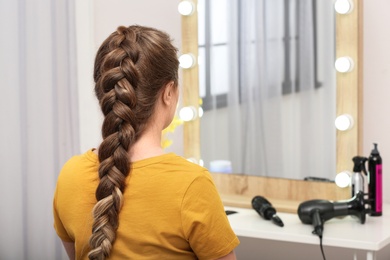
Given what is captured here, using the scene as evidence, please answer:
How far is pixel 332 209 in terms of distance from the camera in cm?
192

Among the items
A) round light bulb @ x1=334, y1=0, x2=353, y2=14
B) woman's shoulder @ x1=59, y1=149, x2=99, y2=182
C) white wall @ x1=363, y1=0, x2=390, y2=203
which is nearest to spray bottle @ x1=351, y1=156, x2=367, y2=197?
white wall @ x1=363, y1=0, x2=390, y2=203

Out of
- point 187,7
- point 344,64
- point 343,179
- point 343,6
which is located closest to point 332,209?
point 343,179

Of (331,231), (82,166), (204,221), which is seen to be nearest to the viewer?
(204,221)

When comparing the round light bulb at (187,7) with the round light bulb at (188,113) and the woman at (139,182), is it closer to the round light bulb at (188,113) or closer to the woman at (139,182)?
the round light bulb at (188,113)

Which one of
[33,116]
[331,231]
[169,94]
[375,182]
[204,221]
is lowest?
[331,231]

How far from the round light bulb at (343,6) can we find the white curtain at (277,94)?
0.03m

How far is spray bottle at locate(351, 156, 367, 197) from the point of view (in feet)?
6.59

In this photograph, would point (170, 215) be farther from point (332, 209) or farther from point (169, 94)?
point (332, 209)

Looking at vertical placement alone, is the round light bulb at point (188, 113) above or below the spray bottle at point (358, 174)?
above

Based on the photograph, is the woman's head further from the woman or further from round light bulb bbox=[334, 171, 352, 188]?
round light bulb bbox=[334, 171, 352, 188]

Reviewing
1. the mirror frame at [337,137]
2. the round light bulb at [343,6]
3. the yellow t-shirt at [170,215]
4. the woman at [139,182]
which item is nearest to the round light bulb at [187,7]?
the mirror frame at [337,137]

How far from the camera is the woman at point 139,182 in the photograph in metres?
1.13

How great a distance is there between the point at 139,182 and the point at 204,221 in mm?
132

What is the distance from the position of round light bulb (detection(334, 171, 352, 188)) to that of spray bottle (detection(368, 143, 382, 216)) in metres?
0.12
